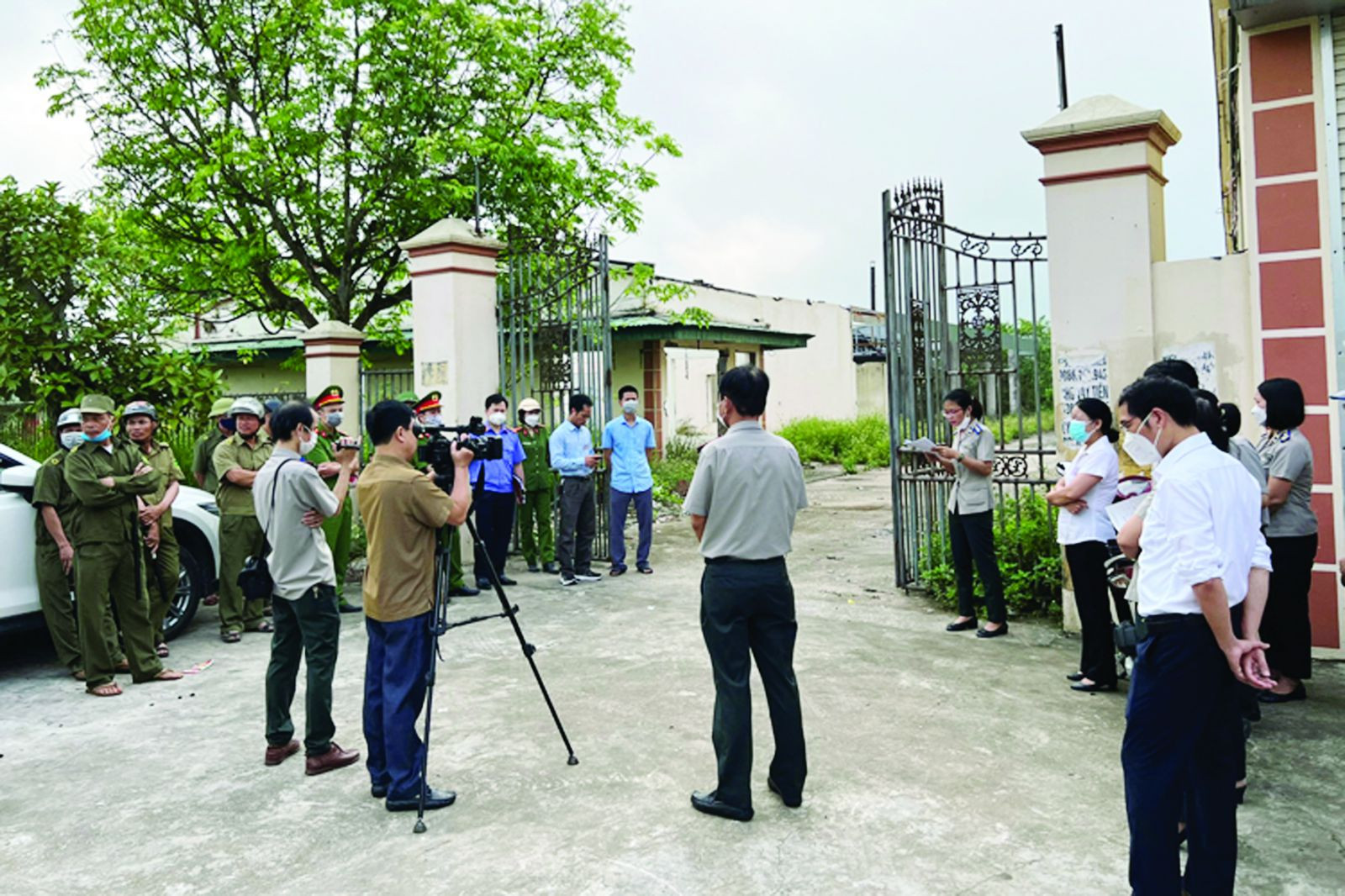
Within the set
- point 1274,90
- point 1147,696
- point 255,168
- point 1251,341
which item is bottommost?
point 1147,696

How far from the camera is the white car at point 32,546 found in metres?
5.99

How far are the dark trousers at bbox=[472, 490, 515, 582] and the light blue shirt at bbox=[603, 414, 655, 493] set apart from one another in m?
0.96

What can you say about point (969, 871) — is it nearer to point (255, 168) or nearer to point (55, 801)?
point (55, 801)

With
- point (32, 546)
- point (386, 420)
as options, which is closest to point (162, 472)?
point (32, 546)

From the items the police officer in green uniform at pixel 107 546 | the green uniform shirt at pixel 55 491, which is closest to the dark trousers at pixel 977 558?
the police officer in green uniform at pixel 107 546

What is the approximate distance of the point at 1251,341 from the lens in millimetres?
5883

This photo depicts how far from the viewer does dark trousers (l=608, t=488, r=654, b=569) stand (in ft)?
29.1

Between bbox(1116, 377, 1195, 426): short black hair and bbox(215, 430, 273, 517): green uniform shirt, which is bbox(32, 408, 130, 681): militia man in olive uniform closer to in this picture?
bbox(215, 430, 273, 517): green uniform shirt

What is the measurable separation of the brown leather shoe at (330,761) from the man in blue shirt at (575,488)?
13.3 ft

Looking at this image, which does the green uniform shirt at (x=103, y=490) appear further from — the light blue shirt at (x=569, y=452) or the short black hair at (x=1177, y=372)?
the short black hair at (x=1177, y=372)

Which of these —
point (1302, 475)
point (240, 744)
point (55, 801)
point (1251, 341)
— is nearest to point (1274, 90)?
point (1251, 341)

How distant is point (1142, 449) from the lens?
3279 millimetres

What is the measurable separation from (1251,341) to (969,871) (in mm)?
4079

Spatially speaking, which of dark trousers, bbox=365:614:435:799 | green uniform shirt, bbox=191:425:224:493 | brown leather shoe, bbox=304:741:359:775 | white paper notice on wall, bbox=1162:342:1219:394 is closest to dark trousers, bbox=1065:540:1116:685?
white paper notice on wall, bbox=1162:342:1219:394
